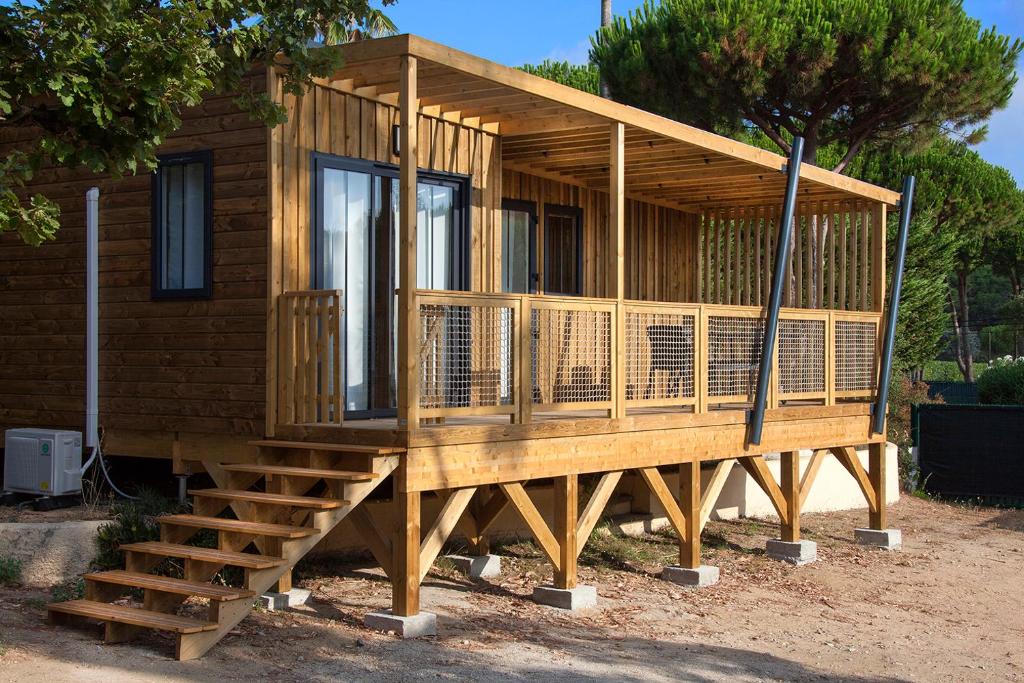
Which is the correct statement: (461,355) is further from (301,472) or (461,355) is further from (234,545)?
(234,545)

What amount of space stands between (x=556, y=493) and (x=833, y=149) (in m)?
19.7

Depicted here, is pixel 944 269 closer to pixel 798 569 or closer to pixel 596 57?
pixel 596 57

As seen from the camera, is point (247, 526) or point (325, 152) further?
point (325, 152)

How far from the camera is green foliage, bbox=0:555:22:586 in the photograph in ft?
28.4

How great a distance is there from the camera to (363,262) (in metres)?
9.83

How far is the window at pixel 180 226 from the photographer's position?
31.2 ft

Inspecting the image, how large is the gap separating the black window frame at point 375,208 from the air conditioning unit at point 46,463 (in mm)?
2476

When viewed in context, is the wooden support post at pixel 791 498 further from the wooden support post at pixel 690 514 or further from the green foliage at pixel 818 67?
the green foliage at pixel 818 67

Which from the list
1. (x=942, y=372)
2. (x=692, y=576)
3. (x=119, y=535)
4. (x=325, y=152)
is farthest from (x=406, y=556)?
(x=942, y=372)

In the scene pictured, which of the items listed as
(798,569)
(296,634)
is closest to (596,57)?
(798,569)

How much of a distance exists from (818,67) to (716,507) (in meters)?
8.93

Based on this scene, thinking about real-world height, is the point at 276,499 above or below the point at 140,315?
below

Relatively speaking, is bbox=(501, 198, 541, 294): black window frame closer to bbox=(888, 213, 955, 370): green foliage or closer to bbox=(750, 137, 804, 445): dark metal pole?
bbox=(750, 137, 804, 445): dark metal pole

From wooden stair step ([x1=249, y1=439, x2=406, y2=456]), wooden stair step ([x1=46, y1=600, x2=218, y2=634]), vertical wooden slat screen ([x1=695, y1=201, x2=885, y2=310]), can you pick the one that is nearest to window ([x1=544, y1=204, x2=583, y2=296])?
vertical wooden slat screen ([x1=695, y1=201, x2=885, y2=310])
